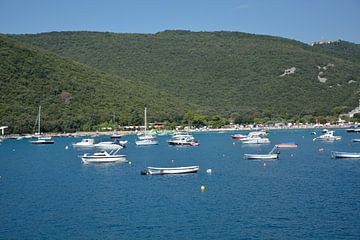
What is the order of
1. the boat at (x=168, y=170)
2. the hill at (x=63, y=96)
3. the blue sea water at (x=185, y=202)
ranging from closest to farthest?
the blue sea water at (x=185, y=202) → the boat at (x=168, y=170) → the hill at (x=63, y=96)

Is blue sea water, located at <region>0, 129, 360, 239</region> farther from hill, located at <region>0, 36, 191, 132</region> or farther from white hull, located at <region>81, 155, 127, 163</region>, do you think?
hill, located at <region>0, 36, 191, 132</region>

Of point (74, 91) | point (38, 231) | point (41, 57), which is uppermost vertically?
point (41, 57)

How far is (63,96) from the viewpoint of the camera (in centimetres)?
16125

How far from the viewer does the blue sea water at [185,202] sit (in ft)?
107

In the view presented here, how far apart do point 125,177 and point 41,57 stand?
136 metres

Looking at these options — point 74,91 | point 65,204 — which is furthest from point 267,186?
point 74,91

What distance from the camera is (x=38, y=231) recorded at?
1302 inches

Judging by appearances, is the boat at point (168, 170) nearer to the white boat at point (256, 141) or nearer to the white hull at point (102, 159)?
the white hull at point (102, 159)

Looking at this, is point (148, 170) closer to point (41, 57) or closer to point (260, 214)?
point (260, 214)

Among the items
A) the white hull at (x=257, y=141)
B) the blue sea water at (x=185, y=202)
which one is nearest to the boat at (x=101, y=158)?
the blue sea water at (x=185, y=202)

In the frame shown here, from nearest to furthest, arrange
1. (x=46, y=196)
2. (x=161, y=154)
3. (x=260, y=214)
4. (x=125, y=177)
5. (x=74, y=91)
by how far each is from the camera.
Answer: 1. (x=260, y=214)
2. (x=46, y=196)
3. (x=125, y=177)
4. (x=161, y=154)
5. (x=74, y=91)

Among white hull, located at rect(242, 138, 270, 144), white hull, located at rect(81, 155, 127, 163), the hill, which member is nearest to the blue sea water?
white hull, located at rect(81, 155, 127, 163)

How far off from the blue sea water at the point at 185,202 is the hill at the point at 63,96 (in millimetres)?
80123

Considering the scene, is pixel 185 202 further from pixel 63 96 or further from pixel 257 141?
pixel 63 96
